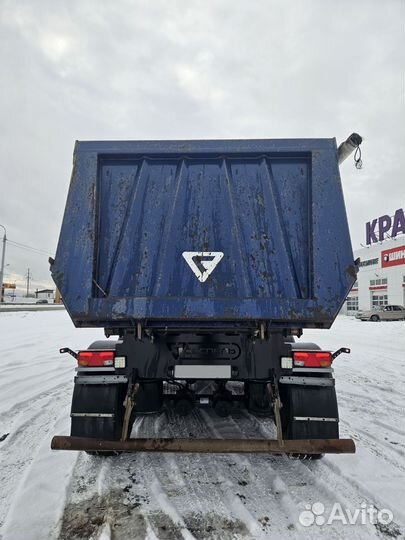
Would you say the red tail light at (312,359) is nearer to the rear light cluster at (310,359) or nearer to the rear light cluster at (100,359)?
the rear light cluster at (310,359)

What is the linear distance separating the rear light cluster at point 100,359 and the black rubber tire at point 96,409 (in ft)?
0.65

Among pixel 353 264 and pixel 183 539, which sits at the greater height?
pixel 353 264

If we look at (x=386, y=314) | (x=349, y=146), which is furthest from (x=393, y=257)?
(x=349, y=146)

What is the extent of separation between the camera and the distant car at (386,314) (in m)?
27.7

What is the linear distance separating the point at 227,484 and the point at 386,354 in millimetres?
9203

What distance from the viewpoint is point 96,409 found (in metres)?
3.07

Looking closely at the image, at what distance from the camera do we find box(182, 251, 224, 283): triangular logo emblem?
10.1 ft

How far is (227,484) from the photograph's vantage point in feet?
9.29

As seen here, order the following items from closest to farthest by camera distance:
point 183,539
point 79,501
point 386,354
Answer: point 183,539, point 79,501, point 386,354

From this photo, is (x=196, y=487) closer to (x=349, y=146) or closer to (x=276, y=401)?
(x=276, y=401)

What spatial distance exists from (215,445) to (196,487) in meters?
0.45

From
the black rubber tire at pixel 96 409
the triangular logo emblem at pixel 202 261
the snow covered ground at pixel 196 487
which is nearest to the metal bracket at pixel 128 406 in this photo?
the black rubber tire at pixel 96 409

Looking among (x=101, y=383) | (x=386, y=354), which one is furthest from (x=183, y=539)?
(x=386, y=354)

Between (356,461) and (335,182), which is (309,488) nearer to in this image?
(356,461)
